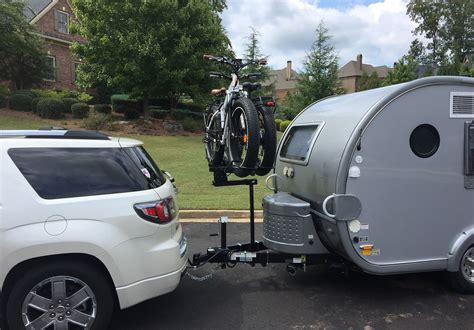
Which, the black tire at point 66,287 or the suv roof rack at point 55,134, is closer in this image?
the black tire at point 66,287

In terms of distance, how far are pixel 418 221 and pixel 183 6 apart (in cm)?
2072

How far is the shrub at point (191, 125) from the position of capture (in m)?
24.0

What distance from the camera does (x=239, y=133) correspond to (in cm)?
458

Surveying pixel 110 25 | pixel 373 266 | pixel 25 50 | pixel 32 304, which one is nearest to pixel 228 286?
pixel 373 266

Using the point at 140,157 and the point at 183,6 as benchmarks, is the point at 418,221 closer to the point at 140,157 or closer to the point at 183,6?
the point at 140,157

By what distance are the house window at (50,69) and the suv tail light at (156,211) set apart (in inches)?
1179

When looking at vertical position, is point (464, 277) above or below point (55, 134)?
below

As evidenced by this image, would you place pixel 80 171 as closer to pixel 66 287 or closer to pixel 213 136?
pixel 66 287

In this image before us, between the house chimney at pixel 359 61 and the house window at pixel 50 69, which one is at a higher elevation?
the house chimney at pixel 359 61

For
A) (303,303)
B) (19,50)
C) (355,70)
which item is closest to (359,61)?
(355,70)

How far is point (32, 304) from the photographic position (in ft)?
10.2

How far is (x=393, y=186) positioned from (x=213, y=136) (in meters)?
2.39

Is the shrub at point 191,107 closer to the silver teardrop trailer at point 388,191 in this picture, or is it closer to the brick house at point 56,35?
the brick house at point 56,35

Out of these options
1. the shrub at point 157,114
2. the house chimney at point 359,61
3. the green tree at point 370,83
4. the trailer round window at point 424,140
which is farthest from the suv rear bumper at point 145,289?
the house chimney at point 359,61
